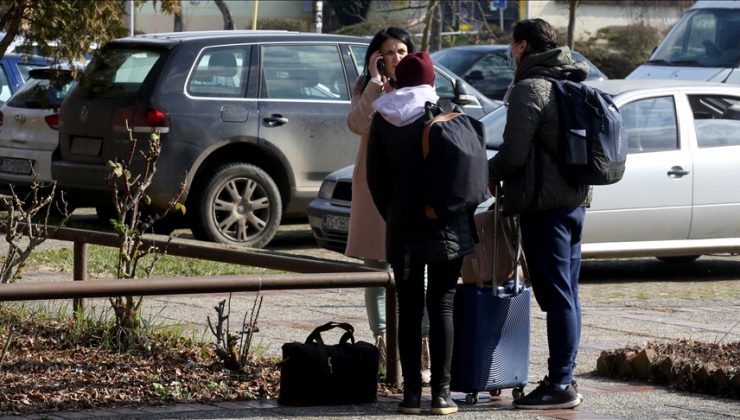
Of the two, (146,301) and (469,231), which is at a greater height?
(469,231)

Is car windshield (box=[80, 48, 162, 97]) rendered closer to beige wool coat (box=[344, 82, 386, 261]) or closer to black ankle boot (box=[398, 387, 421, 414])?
beige wool coat (box=[344, 82, 386, 261])

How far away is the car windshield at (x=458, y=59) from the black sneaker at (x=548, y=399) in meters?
14.5

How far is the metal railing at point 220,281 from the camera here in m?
5.45

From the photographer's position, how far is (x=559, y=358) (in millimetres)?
6434

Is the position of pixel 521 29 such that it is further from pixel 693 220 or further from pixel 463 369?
pixel 693 220

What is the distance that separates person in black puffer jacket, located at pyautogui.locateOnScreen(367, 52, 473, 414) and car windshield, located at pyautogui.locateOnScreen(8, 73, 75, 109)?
7978 millimetres

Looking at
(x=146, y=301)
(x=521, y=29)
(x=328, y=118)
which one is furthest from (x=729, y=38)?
Answer: (x=521, y=29)

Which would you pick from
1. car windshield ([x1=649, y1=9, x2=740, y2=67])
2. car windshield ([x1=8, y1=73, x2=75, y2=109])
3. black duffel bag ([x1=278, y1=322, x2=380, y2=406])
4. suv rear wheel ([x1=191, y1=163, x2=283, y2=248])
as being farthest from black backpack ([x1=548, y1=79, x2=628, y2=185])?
car windshield ([x1=649, y1=9, x2=740, y2=67])

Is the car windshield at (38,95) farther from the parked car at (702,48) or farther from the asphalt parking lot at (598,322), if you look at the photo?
the parked car at (702,48)

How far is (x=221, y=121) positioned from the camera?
12.4m

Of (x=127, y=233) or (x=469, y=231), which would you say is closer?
(x=469, y=231)

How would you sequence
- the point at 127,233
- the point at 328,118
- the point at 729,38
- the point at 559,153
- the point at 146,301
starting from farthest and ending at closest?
the point at 729,38 < the point at 328,118 < the point at 146,301 < the point at 127,233 < the point at 559,153

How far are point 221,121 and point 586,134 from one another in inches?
253

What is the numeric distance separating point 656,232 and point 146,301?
395 cm
